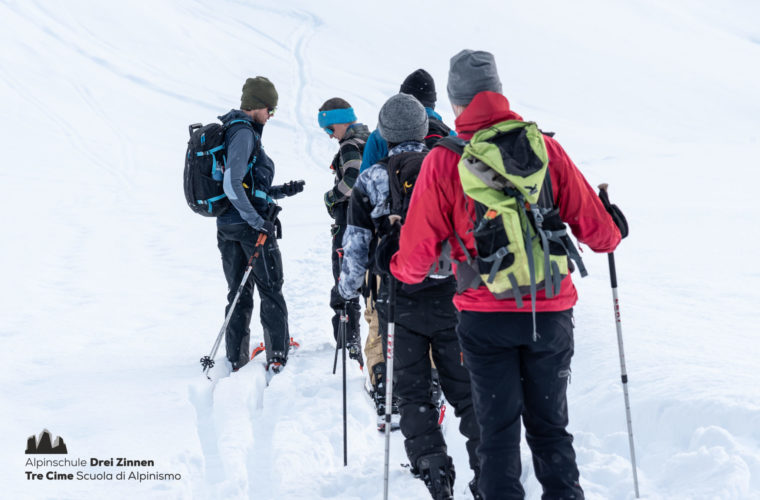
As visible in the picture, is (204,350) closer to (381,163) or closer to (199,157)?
(199,157)

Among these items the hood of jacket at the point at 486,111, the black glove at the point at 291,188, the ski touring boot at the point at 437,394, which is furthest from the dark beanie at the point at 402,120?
the black glove at the point at 291,188

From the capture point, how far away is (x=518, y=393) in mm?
2734

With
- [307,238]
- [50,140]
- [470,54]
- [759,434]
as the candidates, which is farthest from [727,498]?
[50,140]

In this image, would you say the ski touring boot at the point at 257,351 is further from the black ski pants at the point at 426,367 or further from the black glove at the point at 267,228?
the black ski pants at the point at 426,367

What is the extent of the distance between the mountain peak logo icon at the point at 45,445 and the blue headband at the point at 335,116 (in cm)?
307

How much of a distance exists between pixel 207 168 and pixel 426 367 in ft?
9.20

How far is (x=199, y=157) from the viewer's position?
5.37 m

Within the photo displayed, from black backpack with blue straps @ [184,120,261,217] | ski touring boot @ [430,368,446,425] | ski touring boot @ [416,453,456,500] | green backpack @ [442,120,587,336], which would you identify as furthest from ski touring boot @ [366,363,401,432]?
green backpack @ [442,120,587,336]

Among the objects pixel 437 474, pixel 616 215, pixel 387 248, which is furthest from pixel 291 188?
pixel 616 215

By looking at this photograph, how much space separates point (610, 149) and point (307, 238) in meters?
14.2

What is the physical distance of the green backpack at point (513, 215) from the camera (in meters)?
2.58

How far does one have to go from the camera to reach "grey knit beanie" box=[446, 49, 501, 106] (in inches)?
110

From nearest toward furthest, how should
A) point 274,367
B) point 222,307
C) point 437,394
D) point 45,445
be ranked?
point 45,445 < point 437,394 < point 274,367 < point 222,307

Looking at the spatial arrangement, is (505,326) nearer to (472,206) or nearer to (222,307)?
(472,206)
